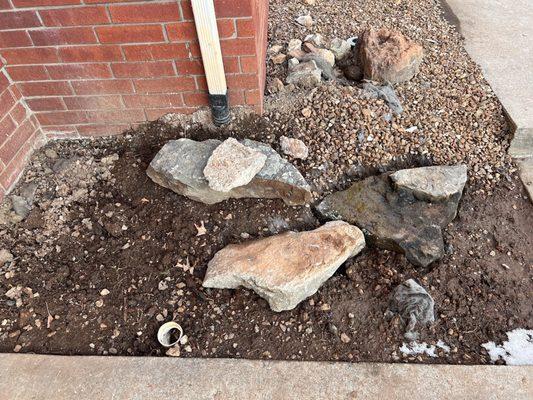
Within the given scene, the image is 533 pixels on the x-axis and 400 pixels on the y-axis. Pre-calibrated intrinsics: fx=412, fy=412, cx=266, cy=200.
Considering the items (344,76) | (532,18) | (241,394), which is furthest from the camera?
(532,18)

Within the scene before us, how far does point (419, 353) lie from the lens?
1.80 m

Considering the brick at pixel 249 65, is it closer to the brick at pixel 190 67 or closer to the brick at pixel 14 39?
the brick at pixel 190 67

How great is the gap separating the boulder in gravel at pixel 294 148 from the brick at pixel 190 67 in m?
0.64

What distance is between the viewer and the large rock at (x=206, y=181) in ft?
7.32

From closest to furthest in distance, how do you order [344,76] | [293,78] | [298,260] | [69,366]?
[69,366] → [298,260] → [293,78] → [344,76]

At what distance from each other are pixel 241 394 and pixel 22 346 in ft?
3.40

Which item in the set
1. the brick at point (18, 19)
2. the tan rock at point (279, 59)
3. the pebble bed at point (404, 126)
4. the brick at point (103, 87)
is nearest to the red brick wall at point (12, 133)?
the brick at point (18, 19)

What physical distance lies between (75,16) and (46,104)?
665 millimetres

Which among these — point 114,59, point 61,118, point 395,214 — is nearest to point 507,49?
point 395,214

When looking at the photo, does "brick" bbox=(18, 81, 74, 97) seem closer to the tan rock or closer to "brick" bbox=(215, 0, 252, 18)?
"brick" bbox=(215, 0, 252, 18)

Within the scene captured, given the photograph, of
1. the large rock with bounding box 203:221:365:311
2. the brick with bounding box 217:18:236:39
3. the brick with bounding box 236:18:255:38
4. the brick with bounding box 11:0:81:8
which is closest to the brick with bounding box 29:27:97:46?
the brick with bounding box 11:0:81:8

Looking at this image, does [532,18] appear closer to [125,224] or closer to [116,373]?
[125,224]

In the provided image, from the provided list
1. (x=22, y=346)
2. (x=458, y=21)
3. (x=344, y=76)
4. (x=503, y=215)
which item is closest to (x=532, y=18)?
(x=458, y=21)

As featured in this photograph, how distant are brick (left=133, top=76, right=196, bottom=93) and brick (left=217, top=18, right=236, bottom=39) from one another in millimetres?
350
